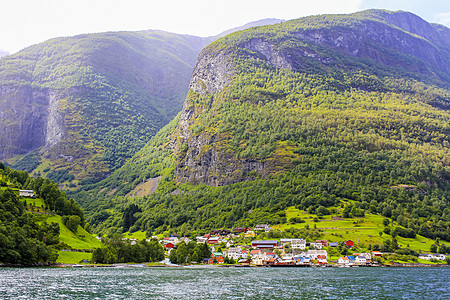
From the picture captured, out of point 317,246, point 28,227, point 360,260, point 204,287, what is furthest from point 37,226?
point 360,260

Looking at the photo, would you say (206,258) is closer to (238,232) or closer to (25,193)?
(238,232)

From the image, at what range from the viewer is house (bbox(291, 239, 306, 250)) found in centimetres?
16457

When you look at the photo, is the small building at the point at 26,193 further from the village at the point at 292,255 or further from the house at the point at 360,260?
the house at the point at 360,260

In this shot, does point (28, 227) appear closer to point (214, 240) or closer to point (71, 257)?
point (71, 257)

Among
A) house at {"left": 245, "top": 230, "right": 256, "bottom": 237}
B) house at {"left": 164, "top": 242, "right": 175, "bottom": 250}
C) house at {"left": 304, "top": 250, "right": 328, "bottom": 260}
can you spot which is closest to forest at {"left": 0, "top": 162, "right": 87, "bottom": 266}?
house at {"left": 164, "top": 242, "right": 175, "bottom": 250}

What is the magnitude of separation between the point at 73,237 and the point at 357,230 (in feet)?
355

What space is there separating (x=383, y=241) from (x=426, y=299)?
9462 cm

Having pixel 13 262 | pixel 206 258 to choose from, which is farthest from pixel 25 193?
pixel 206 258

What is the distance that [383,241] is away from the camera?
166m

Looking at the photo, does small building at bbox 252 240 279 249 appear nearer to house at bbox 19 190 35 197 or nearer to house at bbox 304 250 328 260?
house at bbox 304 250 328 260

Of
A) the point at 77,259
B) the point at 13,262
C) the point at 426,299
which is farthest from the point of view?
the point at 77,259

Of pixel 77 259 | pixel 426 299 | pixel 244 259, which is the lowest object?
pixel 244 259

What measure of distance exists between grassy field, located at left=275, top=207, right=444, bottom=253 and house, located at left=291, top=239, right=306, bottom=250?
10821mm

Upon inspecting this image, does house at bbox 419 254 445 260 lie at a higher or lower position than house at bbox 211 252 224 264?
higher
